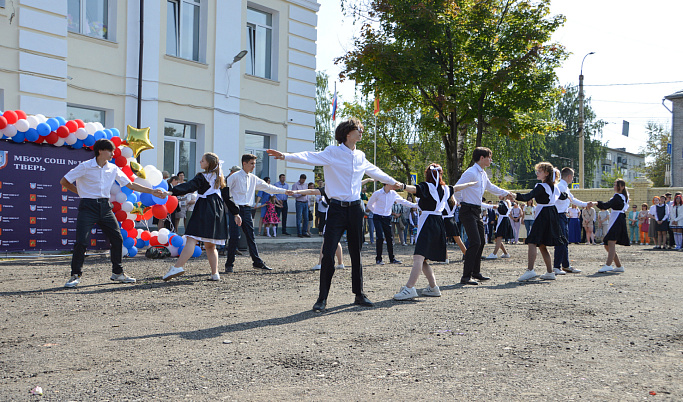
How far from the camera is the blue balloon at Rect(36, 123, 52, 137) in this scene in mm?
12258

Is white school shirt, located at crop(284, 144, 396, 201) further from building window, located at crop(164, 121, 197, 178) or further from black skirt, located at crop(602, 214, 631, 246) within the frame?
building window, located at crop(164, 121, 197, 178)

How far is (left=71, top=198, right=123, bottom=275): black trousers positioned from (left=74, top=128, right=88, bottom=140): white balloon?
4712 mm

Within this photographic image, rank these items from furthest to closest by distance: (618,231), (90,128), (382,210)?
(90,128), (382,210), (618,231)

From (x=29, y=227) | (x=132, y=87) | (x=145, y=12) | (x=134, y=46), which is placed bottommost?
(x=29, y=227)

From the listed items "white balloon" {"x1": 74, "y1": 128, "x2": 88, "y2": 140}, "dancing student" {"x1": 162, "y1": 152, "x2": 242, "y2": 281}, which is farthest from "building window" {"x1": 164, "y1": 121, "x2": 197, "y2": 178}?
"dancing student" {"x1": 162, "y1": 152, "x2": 242, "y2": 281}

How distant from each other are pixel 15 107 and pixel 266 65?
9.06 meters

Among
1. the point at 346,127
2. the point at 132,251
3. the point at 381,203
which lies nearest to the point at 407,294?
the point at 346,127

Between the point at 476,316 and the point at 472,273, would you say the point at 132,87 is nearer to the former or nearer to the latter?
the point at 472,273

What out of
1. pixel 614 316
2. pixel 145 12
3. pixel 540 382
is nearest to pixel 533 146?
pixel 145 12

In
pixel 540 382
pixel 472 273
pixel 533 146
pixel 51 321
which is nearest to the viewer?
pixel 540 382

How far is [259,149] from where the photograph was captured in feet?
69.9

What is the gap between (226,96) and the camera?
19641 mm

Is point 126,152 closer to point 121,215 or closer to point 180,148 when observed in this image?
point 121,215

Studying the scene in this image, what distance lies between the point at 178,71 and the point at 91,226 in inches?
425
